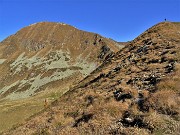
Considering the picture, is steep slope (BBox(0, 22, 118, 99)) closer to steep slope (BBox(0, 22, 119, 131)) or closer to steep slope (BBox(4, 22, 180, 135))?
steep slope (BBox(0, 22, 119, 131))

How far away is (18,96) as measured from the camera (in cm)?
12469

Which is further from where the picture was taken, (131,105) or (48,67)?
(48,67)

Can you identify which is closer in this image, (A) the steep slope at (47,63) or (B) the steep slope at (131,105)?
(B) the steep slope at (131,105)

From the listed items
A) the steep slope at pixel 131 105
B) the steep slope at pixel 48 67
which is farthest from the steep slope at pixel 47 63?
the steep slope at pixel 131 105

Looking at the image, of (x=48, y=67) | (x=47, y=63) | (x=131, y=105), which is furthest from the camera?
(x=47, y=63)

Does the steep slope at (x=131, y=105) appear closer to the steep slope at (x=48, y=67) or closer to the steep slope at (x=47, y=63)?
the steep slope at (x=48, y=67)

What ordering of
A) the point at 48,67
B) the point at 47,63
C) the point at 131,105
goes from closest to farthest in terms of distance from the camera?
the point at 131,105, the point at 48,67, the point at 47,63

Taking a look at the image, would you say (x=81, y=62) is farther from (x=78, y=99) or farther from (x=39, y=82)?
(x=78, y=99)

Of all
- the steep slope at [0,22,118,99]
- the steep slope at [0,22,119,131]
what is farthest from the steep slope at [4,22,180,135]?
the steep slope at [0,22,118,99]

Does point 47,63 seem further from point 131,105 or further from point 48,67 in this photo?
point 131,105

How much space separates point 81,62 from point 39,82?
104 ft

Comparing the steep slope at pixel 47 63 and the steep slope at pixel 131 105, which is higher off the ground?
the steep slope at pixel 47 63

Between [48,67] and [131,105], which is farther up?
[48,67]

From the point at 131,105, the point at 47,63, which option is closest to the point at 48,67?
the point at 47,63
